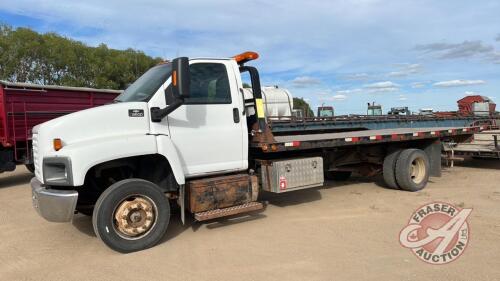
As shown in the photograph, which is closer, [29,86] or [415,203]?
[415,203]

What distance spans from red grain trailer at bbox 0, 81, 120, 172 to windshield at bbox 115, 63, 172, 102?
5998 millimetres

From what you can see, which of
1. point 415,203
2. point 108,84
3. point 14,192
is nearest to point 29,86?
point 14,192

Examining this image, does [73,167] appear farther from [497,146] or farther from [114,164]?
[497,146]

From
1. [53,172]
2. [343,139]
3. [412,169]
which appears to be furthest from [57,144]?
[412,169]

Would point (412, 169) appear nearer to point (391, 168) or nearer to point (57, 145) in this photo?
point (391, 168)

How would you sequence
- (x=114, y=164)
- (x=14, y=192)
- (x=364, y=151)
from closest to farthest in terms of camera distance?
(x=114, y=164), (x=364, y=151), (x=14, y=192)

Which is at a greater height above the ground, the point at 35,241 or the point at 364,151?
the point at 364,151

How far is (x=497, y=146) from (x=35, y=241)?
1070 cm

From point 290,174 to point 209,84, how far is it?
1835 mm

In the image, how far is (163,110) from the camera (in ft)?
16.8

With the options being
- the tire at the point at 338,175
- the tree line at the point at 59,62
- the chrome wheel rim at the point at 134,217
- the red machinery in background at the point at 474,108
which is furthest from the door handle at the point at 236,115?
the tree line at the point at 59,62

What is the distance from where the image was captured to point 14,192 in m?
9.65

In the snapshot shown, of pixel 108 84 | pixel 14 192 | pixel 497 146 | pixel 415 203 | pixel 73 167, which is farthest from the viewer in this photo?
pixel 108 84

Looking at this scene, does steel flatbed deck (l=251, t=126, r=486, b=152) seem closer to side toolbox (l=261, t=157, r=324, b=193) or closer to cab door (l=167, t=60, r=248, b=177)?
side toolbox (l=261, t=157, r=324, b=193)
